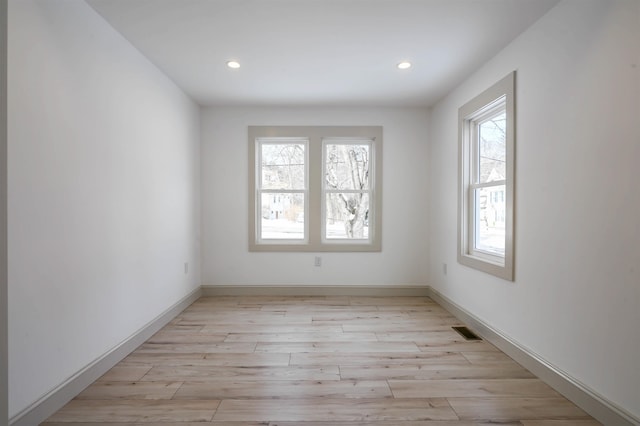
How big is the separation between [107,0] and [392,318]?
361cm

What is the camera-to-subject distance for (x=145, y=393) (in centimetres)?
212

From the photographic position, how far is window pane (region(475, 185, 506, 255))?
299 cm

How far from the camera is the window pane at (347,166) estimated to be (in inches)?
180

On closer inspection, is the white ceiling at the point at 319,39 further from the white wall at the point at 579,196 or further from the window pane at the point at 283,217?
the window pane at the point at 283,217

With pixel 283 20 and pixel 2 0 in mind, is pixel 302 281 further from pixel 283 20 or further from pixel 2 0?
pixel 2 0

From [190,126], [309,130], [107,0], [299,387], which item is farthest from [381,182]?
[107,0]

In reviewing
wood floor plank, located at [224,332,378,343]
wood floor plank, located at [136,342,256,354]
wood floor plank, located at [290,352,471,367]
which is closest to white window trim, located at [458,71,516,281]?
wood floor plank, located at [290,352,471,367]

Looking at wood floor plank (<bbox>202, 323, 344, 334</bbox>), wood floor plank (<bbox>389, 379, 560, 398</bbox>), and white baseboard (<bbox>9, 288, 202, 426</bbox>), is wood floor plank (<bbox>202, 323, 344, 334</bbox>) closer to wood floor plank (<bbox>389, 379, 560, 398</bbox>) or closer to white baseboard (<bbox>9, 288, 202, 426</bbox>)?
white baseboard (<bbox>9, 288, 202, 426</bbox>)

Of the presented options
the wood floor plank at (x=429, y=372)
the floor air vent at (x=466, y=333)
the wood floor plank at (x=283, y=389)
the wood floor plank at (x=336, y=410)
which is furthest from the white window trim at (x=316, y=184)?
the wood floor plank at (x=336, y=410)

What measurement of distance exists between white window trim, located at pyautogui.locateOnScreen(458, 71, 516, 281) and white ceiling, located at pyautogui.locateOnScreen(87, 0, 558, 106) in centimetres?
36

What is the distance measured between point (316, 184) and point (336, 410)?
2.96m

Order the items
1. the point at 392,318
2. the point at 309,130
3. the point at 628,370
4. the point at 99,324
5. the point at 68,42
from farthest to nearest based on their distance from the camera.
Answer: the point at 309,130 < the point at 392,318 < the point at 99,324 < the point at 68,42 < the point at 628,370

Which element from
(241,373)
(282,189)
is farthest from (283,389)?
(282,189)

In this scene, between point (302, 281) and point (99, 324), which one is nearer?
point (99, 324)
